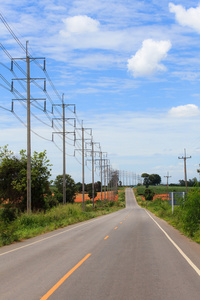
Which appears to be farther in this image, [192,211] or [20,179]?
[20,179]

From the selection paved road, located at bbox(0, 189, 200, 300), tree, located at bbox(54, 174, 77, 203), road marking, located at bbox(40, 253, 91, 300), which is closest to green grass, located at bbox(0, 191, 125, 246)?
paved road, located at bbox(0, 189, 200, 300)

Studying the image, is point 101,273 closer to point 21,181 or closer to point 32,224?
point 32,224

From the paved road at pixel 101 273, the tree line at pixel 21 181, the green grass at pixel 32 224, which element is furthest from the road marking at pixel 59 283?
the tree line at pixel 21 181

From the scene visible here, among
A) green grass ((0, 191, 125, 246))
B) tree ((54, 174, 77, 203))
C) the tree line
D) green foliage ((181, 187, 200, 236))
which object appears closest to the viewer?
green grass ((0, 191, 125, 246))

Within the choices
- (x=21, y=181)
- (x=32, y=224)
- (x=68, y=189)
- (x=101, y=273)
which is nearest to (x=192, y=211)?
(x=101, y=273)

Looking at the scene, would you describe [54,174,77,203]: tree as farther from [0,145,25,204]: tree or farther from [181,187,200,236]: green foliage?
[181,187,200,236]: green foliage

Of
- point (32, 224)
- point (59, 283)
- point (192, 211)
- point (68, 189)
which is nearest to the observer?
point (59, 283)

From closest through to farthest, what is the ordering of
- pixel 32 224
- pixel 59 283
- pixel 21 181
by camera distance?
1. pixel 59 283
2. pixel 32 224
3. pixel 21 181

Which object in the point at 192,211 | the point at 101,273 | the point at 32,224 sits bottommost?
the point at 32,224

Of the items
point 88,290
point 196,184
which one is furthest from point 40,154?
point 88,290

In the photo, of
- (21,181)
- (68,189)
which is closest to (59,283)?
(21,181)

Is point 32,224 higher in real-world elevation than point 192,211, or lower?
lower

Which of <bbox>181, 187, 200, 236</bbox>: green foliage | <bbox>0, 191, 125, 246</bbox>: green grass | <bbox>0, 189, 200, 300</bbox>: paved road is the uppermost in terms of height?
<bbox>181, 187, 200, 236</bbox>: green foliage

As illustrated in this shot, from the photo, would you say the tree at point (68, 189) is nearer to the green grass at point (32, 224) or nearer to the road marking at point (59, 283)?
the green grass at point (32, 224)
